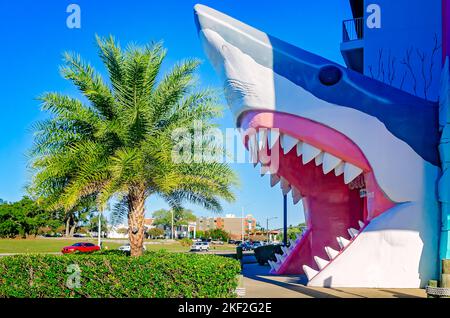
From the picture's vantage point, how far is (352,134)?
25.2 feet

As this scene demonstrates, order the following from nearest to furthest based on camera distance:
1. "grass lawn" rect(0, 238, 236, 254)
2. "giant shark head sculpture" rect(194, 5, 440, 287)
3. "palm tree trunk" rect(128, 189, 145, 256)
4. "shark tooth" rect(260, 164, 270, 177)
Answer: "giant shark head sculpture" rect(194, 5, 440, 287)
"shark tooth" rect(260, 164, 270, 177)
"palm tree trunk" rect(128, 189, 145, 256)
"grass lawn" rect(0, 238, 236, 254)

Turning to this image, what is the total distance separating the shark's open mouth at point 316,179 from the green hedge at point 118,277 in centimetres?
199

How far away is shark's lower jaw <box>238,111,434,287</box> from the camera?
769 cm

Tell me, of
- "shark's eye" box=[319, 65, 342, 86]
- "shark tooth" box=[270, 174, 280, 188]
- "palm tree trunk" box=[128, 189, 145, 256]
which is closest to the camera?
"shark's eye" box=[319, 65, 342, 86]

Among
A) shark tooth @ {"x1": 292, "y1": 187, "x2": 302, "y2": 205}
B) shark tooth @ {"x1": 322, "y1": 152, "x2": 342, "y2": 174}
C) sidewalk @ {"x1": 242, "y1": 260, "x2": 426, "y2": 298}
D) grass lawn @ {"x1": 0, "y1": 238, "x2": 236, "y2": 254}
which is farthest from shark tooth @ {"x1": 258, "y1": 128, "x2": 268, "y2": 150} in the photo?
grass lawn @ {"x1": 0, "y1": 238, "x2": 236, "y2": 254}

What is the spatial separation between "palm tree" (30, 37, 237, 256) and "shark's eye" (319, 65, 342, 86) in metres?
2.81

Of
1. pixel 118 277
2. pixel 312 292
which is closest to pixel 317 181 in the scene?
pixel 312 292

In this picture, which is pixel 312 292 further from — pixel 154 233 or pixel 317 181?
pixel 154 233

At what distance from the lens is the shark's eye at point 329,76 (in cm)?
788

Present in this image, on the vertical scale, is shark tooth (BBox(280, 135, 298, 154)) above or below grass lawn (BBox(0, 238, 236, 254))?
above

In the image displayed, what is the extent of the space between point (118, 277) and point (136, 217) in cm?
304

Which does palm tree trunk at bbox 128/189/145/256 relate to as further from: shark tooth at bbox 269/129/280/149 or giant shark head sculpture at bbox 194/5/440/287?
shark tooth at bbox 269/129/280/149
